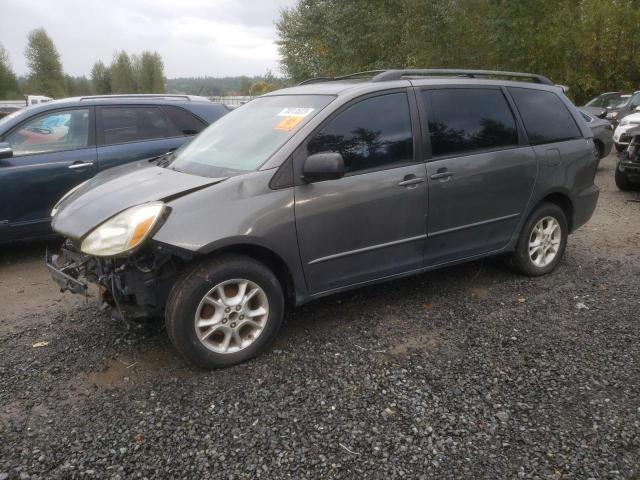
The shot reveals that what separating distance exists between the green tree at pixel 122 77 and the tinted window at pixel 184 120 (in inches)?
3888

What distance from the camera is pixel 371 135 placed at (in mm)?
3537

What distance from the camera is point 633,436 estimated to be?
2504 millimetres

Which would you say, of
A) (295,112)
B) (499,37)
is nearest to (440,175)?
(295,112)

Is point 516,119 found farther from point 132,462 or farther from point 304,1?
point 304,1

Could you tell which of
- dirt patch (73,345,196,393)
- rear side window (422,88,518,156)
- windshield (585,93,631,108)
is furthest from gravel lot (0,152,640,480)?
windshield (585,93,631,108)

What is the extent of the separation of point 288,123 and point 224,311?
1.35 m

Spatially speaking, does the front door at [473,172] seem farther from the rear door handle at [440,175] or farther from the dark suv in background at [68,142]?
the dark suv in background at [68,142]

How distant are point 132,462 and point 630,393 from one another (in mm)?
2716

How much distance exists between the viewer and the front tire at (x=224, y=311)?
9.66 feet

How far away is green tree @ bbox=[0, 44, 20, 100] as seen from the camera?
54669mm

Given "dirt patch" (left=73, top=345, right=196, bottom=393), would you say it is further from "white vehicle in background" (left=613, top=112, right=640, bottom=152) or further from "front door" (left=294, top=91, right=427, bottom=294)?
"white vehicle in background" (left=613, top=112, right=640, bottom=152)

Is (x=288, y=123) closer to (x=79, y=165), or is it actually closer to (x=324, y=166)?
(x=324, y=166)

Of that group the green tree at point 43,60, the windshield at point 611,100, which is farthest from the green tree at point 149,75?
the windshield at point 611,100

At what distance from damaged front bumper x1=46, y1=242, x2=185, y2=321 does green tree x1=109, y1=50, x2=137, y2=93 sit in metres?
102
